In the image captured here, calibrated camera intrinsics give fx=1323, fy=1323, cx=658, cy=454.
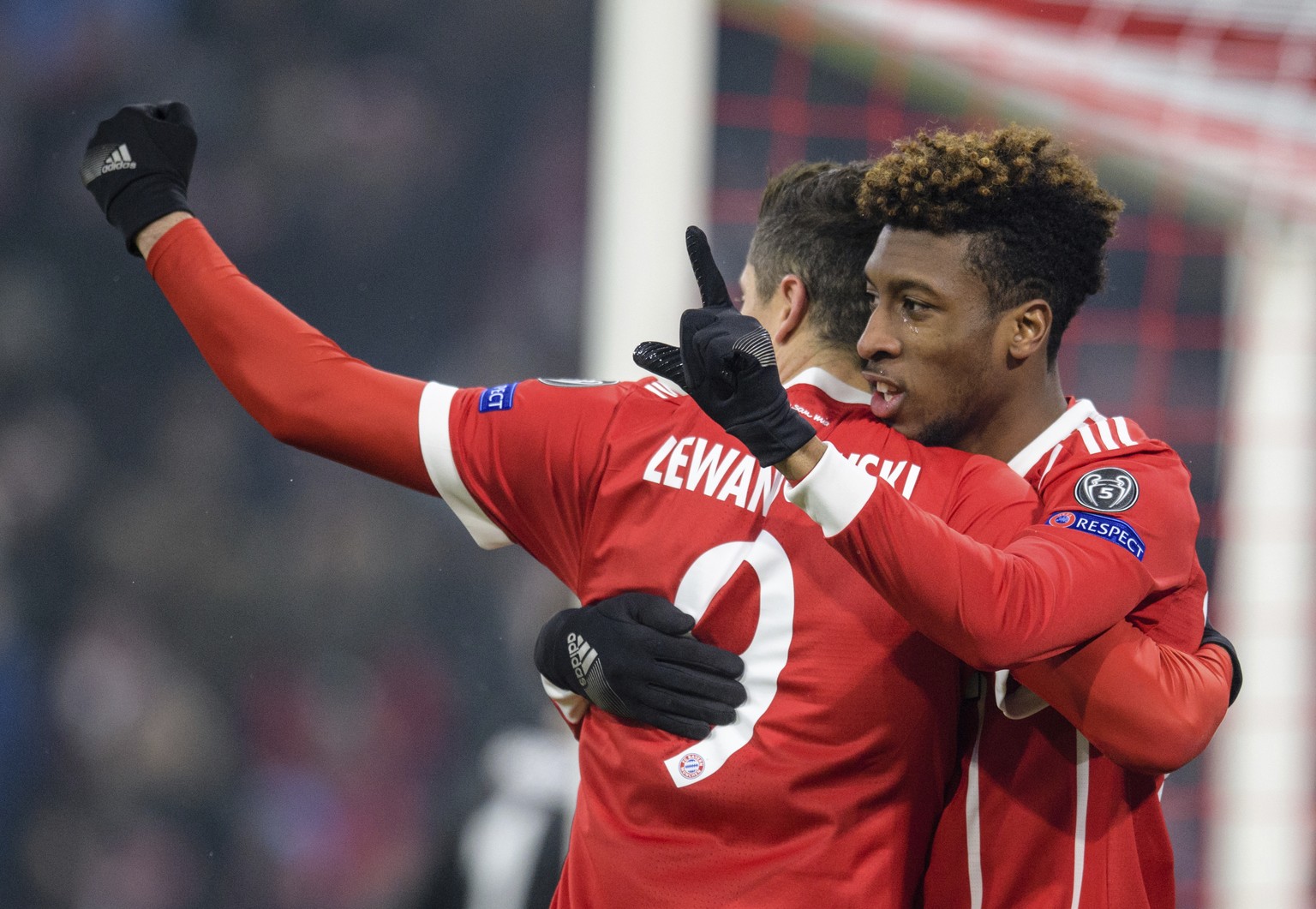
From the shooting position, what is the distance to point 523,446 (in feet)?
4.76

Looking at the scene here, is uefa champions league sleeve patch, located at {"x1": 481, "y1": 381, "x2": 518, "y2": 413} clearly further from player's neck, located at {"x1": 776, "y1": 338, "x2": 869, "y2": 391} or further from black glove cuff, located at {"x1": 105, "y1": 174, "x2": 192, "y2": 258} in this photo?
black glove cuff, located at {"x1": 105, "y1": 174, "x2": 192, "y2": 258}

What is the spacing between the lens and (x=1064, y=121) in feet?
10.7

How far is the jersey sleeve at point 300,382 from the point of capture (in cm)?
143

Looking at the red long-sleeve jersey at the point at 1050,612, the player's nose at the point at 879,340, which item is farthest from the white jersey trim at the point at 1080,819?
the player's nose at the point at 879,340

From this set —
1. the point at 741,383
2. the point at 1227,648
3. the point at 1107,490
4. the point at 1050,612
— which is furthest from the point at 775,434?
the point at 1227,648

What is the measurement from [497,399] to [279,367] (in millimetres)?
237

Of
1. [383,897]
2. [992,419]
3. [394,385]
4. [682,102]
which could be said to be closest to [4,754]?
[383,897]

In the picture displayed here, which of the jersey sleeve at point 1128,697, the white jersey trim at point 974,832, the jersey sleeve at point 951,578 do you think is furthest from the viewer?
the white jersey trim at point 974,832

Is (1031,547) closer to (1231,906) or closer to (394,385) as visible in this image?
(394,385)

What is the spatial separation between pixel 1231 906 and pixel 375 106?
410 cm

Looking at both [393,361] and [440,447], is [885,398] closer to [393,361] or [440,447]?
[440,447]

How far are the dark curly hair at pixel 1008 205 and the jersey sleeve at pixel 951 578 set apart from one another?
393mm

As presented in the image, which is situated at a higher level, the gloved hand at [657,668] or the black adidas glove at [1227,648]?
the black adidas glove at [1227,648]

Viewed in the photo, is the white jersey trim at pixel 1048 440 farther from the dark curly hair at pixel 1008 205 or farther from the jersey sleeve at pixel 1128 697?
the jersey sleeve at pixel 1128 697
